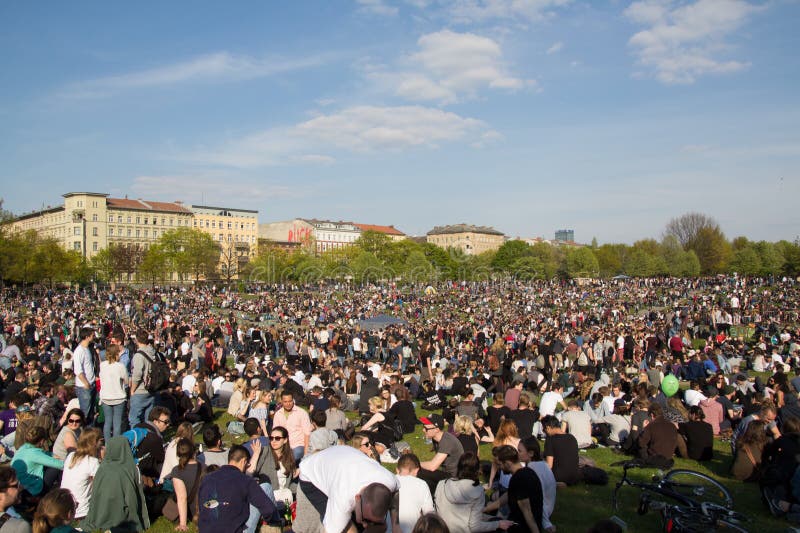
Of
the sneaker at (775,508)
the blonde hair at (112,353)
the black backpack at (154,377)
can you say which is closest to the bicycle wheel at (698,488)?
the sneaker at (775,508)

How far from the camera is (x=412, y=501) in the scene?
4.98m

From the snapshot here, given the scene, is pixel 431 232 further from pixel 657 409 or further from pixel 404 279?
pixel 657 409

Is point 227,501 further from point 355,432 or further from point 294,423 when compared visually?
point 355,432

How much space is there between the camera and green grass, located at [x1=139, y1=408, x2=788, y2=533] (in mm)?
6270

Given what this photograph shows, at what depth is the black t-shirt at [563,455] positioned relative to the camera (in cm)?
735

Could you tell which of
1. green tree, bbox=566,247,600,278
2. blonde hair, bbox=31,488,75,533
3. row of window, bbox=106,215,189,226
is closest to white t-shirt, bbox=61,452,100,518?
blonde hair, bbox=31,488,75,533

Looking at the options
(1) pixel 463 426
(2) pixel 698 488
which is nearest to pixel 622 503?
(2) pixel 698 488

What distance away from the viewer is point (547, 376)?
17.2 m

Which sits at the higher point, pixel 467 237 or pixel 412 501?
pixel 467 237

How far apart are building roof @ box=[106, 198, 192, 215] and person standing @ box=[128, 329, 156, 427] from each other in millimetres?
102026

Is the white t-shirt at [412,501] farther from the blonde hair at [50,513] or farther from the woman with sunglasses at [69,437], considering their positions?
the woman with sunglasses at [69,437]

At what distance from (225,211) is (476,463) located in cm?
11669

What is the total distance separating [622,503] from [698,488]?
1.16 meters

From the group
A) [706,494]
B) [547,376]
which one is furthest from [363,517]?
[547,376]
